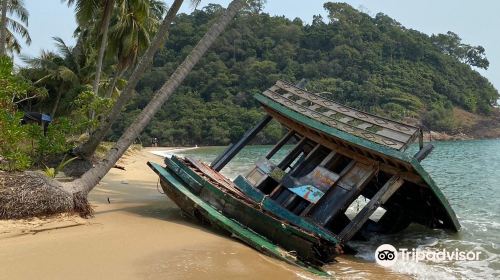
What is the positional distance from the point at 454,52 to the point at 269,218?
107 m

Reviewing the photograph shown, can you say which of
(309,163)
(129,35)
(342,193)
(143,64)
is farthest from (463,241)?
(129,35)

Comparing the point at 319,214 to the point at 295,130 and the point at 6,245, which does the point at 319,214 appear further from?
the point at 6,245

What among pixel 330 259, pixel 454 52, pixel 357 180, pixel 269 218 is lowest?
pixel 330 259

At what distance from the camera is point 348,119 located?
904 cm

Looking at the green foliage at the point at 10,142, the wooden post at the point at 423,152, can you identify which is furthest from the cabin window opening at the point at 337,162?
the green foliage at the point at 10,142

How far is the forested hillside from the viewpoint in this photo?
7556 centimetres

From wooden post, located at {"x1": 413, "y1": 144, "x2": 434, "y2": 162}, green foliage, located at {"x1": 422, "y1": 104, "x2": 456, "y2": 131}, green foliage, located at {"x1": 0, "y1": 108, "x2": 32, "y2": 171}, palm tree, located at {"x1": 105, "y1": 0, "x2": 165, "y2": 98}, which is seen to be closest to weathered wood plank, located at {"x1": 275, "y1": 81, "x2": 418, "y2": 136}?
wooden post, located at {"x1": 413, "y1": 144, "x2": 434, "y2": 162}

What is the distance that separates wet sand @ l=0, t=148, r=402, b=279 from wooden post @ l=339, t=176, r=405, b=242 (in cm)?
60

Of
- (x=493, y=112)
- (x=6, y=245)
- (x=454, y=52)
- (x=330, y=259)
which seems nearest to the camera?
(x=6, y=245)

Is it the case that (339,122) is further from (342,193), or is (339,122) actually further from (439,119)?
(439,119)

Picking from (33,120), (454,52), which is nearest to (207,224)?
(33,120)

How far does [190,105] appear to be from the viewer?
7831 cm

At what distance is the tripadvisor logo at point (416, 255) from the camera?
28.3 ft

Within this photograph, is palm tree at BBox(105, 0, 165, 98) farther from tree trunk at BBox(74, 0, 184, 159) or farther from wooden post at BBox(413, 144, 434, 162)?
wooden post at BBox(413, 144, 434, 162)
